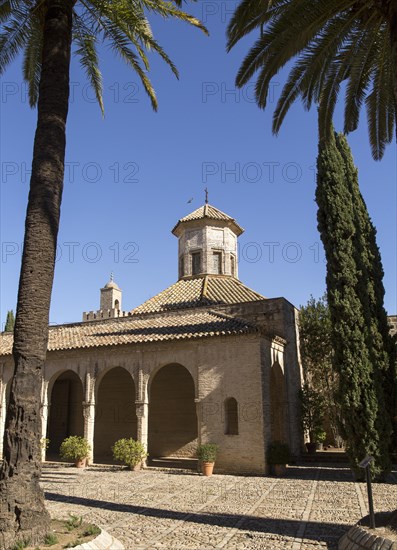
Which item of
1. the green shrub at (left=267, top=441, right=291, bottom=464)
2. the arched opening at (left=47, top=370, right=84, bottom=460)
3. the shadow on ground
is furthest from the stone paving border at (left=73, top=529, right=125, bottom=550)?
the arched opening at (left=47, top=370, right=84, bottom=460)

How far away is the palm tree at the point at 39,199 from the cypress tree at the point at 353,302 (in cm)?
791

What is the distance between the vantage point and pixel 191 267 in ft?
88.0

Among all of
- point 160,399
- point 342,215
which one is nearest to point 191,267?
point 160,399

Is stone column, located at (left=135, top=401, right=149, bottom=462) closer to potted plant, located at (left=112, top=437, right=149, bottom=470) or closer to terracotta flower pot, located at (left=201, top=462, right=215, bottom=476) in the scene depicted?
potted plant, located at (left=112, top=437, right=149, bottom=470)

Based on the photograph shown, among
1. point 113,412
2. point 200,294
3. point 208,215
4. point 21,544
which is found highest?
point 208,215

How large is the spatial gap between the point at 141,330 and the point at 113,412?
4.96 metres

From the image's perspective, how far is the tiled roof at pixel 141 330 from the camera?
17938mm

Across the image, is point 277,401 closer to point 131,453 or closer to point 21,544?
point 131,453

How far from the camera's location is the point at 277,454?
15.6 meters

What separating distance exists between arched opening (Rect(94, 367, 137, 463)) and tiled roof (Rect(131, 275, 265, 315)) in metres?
3.79

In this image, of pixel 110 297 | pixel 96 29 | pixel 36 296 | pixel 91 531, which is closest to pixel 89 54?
pixel 96 29

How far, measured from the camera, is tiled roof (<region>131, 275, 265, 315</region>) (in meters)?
23.4

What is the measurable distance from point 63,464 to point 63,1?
16782mm

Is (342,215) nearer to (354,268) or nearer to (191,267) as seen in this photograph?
(354,268)
